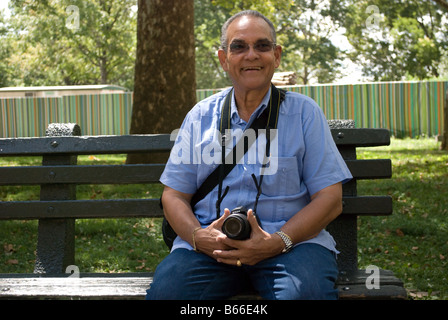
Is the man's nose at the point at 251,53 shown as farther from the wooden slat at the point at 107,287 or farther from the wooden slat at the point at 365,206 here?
the wooden slat at the point at 107,287

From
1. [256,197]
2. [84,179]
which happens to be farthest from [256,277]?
[84,179]

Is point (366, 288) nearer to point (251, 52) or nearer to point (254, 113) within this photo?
point (254, 113)

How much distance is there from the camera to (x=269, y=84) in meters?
3.27

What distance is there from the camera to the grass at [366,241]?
532 cm

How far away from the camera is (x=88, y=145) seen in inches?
Result: 145

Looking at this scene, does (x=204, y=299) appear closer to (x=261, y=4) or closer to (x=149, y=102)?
(x=149, y=102)

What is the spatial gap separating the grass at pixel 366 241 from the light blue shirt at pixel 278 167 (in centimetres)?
191

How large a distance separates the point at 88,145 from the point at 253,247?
138cm

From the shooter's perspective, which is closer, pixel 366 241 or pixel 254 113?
pixel 254 113

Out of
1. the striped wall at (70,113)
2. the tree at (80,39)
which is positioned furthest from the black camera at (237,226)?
the tree at (80,39)

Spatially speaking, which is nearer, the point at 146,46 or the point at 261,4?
the point at 146,46

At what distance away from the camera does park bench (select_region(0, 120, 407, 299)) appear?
342 centimetres
